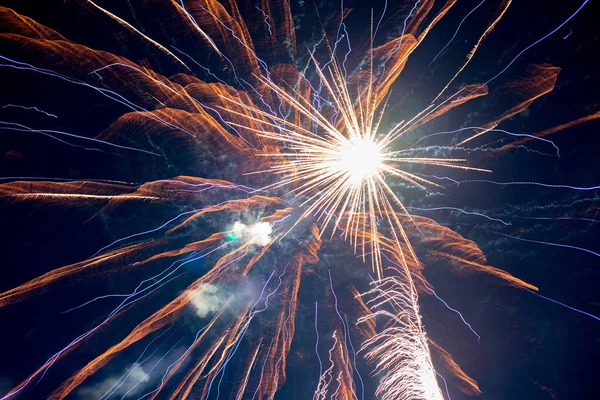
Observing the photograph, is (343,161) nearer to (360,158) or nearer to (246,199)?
(360,158)

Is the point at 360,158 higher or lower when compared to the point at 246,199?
higher

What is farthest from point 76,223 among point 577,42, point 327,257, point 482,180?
point 577,42

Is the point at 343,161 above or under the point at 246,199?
above

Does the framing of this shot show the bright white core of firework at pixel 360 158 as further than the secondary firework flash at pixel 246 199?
Yes

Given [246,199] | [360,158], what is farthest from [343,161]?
[246,199]
